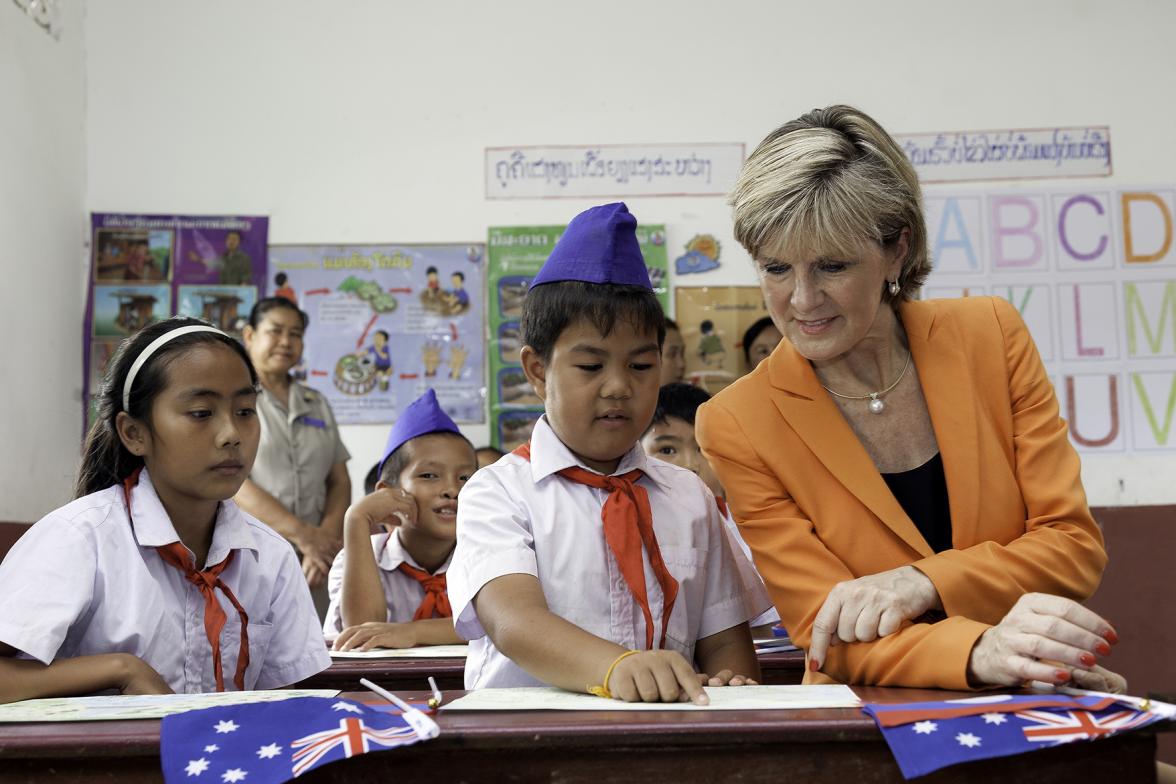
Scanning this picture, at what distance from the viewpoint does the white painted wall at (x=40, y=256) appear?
3.77 meters

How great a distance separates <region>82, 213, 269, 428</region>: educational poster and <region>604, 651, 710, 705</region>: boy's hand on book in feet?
11.5

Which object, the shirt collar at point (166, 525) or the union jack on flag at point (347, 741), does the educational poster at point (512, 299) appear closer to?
the shirt collar at point (166, 525)

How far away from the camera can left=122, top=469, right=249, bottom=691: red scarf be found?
169 centimetres

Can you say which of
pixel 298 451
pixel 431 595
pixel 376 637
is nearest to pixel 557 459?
pixel 376 637

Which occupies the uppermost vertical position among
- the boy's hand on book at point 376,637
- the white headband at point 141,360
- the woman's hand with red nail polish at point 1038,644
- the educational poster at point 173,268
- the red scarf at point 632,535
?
the educational poster at point 173,268

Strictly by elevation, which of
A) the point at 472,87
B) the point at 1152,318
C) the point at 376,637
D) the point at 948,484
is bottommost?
the point at 376,637

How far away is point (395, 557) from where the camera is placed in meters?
3.12

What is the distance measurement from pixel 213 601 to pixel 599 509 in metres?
0.61

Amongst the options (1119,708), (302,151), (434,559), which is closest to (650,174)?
(302,151)

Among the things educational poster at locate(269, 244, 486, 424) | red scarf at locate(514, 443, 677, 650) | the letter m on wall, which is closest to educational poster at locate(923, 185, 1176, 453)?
the letter m on wall

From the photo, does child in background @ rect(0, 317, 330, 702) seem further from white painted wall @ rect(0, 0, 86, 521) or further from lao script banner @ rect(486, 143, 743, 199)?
lao script banner @ rect(486, 143, 743, 199)

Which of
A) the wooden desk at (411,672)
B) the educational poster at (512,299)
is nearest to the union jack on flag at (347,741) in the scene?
the wooden desk at (411,672)

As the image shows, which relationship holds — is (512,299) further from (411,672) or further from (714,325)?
(411,672)

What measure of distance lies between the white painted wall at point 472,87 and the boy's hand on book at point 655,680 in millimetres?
3235
